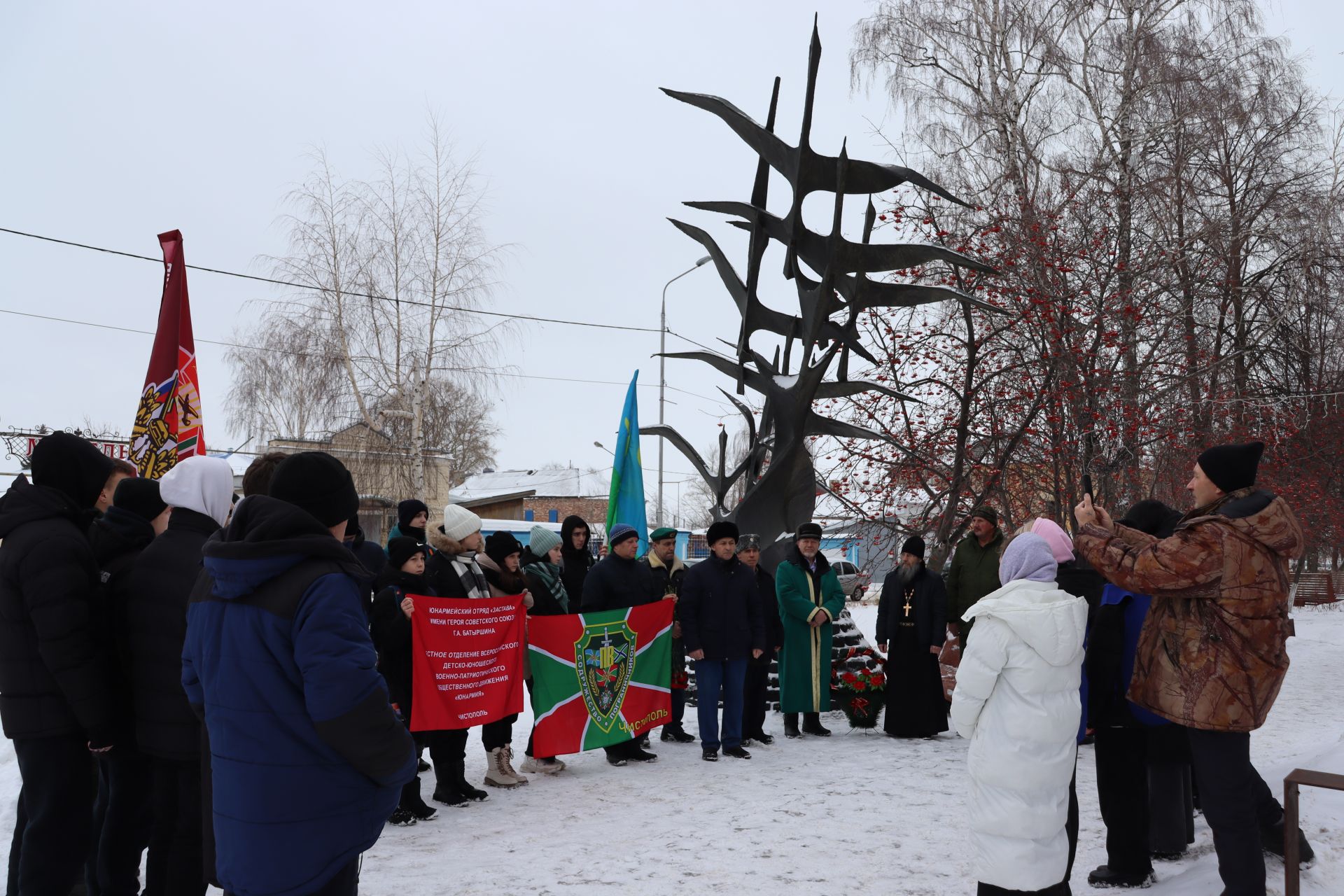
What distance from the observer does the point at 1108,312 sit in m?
10.5

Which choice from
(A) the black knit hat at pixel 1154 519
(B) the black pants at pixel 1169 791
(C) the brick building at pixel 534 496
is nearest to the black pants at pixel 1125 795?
(B) the black pants at pixel 1169 791

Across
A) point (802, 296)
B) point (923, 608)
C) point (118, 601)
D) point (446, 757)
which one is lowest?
point (446, 757)

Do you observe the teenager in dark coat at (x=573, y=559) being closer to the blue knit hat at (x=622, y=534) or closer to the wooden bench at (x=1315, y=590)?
the blue knit hat at (x=622, y=534)

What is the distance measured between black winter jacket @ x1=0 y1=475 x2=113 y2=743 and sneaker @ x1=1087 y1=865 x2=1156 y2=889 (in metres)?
4.23

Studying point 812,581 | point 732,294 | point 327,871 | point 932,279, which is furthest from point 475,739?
point 932,279

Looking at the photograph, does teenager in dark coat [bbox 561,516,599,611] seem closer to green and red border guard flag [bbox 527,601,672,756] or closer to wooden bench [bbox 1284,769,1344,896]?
green and red border guard flag [bbox 527,601,672,756]

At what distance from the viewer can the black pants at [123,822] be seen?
4.03 meters

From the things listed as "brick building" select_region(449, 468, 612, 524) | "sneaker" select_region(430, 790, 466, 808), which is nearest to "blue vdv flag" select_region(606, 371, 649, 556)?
"sneaker" select_region(430, 790, 466, 808)

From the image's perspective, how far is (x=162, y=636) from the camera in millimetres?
3887

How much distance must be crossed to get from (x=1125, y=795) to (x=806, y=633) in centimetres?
444

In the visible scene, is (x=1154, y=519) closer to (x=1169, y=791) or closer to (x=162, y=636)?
(x=1169, y=791)

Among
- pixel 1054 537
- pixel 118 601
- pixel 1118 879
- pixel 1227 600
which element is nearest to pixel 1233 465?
pixel 1227 600

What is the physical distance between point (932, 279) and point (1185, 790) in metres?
9.37

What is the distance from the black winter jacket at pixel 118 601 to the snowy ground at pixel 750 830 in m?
1.51
